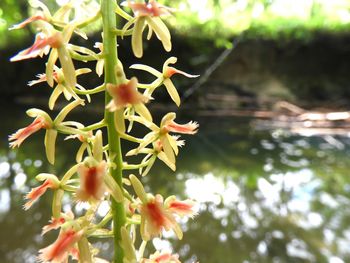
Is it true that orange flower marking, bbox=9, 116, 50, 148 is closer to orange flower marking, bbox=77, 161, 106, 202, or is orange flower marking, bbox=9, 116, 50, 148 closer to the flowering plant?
the flowering plant

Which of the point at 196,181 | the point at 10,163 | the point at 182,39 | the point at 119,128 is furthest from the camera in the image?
the point at 182,39

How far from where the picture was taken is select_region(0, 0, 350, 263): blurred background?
6.55 feet

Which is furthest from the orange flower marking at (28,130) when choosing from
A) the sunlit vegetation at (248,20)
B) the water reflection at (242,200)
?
the sunlit vegetation at (248,20)

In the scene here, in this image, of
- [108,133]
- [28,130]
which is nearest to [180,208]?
[108,133]

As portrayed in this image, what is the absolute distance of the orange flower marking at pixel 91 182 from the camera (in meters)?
0.53

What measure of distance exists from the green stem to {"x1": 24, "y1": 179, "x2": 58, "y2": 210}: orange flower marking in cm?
10

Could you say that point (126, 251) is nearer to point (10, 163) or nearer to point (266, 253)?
point (266, 253)

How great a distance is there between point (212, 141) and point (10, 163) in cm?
178

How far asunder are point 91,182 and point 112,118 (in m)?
0.11

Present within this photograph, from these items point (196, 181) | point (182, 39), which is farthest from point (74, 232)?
point (182, 39)

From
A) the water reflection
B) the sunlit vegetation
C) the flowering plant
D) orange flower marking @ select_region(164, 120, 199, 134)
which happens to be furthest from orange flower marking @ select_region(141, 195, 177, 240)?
the sunlit vegetation

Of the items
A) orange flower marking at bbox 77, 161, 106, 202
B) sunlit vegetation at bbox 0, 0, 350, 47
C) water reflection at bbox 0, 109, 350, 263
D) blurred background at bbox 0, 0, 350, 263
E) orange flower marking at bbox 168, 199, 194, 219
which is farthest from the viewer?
sunlit vegetation at bbox 0, 0, 350, 47

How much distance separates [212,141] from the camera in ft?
12.5

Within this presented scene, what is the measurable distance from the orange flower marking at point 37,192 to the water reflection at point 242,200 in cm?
113
